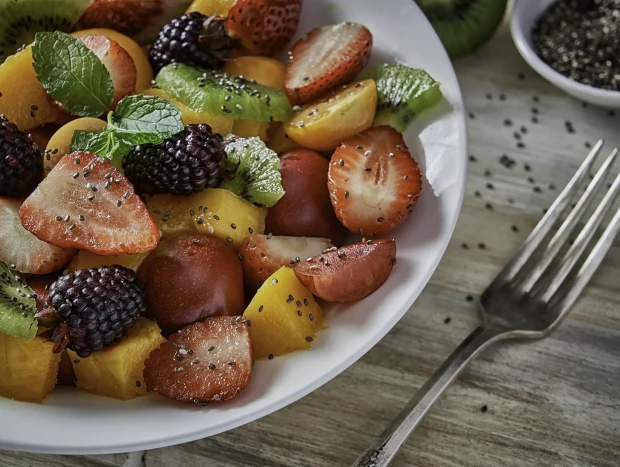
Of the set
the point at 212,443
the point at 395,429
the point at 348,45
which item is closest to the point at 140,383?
the point at 212,443

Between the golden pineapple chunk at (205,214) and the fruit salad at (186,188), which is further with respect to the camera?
the golden pineapple chunk at (205,214)

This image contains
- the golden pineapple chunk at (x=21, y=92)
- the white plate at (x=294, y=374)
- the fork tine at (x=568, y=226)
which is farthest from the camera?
the fork tine at (x=568, y=226)

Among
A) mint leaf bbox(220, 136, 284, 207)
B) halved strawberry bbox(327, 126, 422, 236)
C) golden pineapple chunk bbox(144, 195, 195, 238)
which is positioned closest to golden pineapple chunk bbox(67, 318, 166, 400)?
golden pineapple chunk bbox(144, 195, 195, 238)

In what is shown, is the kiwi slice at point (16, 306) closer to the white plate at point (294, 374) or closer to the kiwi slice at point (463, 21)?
the white plate at point (294, 374)

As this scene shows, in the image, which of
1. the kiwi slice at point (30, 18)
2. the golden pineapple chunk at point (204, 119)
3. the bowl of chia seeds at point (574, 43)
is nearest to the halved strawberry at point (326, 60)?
the golden pineapple chunk at point (204, 119)

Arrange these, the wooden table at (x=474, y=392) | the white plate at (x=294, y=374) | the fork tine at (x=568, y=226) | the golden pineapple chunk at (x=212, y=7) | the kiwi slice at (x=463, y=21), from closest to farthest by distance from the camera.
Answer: the white plate at (x=294, y=374) < the wooden table at (x=474, y=392) < the fork tine at (x=568, y=226) < the golden pineapple chunk at (x=212, y=7) < the kiwi slice at (x=463, y=21)

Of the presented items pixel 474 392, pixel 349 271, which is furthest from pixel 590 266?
pixel 349 271
